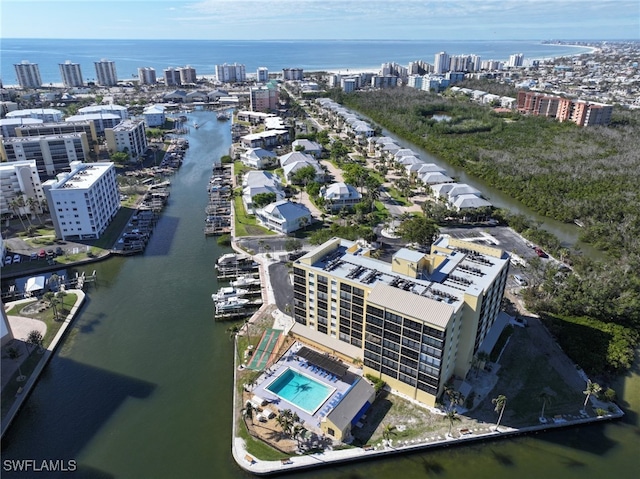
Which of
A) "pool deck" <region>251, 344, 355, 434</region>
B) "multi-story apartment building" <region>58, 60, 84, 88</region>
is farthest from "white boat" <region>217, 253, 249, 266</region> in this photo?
"multi-story apartment building" <region>58, 60, 84, 88</region>

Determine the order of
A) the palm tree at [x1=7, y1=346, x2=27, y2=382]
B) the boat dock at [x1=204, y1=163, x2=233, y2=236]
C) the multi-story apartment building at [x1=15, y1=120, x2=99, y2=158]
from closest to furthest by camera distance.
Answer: the palm tree at [x1=7, y1=346, x2=27, y2=382] < the boat dock at [x1=204, y1=163, x2=233, y2=236] < the multi-story apartment building at [x1=15, y1=120, x2=99, y2=158]

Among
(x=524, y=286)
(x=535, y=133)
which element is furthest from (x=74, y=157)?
(x=535, y=133)

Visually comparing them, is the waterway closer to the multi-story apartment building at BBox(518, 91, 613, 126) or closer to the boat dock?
the boat dock

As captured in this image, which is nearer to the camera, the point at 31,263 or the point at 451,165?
the point at 31,263

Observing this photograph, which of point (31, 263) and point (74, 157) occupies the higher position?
point (74, 157)

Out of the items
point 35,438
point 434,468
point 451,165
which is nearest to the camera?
point 434,468

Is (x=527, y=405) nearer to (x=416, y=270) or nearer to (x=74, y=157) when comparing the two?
(x=416, y=270)

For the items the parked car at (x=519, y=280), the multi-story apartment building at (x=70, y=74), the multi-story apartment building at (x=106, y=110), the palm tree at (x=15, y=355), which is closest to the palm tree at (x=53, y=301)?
the palm tree at (x=15, y=355)

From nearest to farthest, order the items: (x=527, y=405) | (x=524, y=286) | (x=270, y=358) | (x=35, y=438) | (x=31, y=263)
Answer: (x=35, y=438) → (x=527, y=405) → (x=270, y=358) → (x=524, y=286) → (x=31, y=263)
